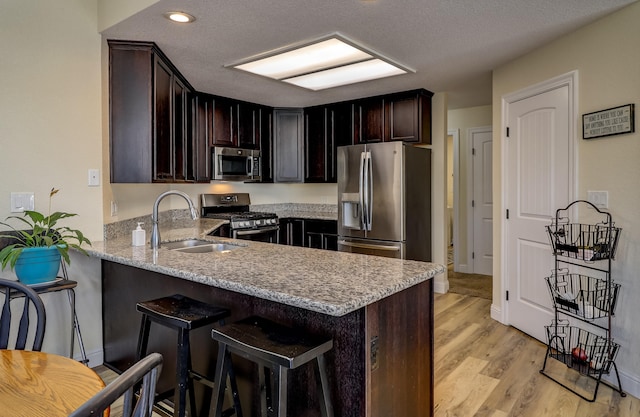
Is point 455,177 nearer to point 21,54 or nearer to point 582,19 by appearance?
point 582,19

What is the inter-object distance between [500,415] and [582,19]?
8.09 feet

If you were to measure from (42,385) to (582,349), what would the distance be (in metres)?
3.01

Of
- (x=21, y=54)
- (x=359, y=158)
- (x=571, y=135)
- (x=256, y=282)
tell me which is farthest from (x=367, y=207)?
(x=21, y=54)

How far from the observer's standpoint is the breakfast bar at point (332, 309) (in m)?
1.45

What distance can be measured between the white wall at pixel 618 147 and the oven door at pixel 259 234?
3.01 meters

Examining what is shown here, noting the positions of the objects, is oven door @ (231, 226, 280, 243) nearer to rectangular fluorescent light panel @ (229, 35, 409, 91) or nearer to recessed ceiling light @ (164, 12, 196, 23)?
rectangular fluorescent light panel @ (229, 35, 409, 91)

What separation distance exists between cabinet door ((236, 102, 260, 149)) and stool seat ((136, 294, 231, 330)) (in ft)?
10.1

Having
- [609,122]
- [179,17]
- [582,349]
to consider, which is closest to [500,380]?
[582,349]

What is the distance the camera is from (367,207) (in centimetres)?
408

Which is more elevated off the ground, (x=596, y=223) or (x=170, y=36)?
(x=170, y=36)

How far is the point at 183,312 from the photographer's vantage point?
1.77 m

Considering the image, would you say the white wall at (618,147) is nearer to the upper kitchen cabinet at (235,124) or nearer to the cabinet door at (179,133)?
the cabinet door at (179,133)

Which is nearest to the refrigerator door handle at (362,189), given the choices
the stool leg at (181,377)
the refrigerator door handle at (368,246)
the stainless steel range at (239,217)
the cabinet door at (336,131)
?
the refrigerator door handle at (368,246)

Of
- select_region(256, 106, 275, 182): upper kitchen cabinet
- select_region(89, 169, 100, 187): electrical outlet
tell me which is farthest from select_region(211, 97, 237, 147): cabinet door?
select_region(89, 169, 100, 187): electrical outlet
